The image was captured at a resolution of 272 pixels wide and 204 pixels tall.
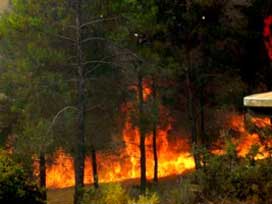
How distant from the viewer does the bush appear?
407 inches

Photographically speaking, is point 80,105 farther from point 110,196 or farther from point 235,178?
point 235,178

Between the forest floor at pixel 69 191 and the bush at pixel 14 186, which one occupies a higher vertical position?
the bush at pixel 14 186

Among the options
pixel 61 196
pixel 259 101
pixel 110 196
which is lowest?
pixel 61 196

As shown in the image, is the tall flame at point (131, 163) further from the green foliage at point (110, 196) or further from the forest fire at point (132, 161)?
the green foliage at point (110, 196)

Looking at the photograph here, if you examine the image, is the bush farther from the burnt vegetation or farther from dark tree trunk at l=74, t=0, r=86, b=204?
dark tree trunk at l=74, t=0, r=86, b=204

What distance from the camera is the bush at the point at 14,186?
33.9 ft

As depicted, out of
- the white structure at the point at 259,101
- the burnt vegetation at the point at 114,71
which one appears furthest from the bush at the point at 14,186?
the white structure at the point at 259,101

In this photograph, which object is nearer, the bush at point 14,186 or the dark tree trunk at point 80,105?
the bush at point 14,186

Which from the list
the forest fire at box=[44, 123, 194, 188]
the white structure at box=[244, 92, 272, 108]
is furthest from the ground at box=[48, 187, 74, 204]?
the white structure at box=[244, 92, 272, 108]

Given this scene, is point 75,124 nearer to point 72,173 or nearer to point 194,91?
point 194,91

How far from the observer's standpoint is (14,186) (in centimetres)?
1051

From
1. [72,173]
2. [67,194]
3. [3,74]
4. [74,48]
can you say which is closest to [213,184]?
[74,48]

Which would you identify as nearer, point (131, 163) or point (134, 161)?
point (131, 163)

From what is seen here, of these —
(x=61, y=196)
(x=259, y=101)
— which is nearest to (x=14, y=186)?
(x=259, y=101)
